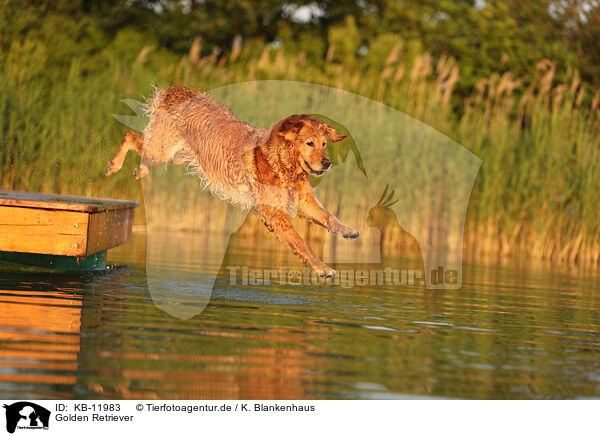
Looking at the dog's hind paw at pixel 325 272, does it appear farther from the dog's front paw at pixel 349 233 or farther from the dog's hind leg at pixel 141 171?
the dog's hind leg at pixel 141 171

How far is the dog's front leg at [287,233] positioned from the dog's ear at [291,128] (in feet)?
2.09

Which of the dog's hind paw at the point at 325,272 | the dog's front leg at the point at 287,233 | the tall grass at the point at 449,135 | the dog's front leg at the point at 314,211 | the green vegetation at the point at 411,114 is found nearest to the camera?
the dog's hind paw at the point at 325,272

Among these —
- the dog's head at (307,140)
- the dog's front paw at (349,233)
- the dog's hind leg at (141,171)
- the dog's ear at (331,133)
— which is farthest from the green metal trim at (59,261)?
the dog's ear at (331,133)

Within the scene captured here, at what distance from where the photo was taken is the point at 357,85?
14.7 metres

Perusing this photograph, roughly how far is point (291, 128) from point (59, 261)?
9.05 feet

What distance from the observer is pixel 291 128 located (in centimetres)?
673

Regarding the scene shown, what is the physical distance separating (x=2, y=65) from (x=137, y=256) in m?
3.92

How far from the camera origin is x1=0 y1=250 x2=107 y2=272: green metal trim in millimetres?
7703

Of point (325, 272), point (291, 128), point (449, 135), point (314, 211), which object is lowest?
point (325, 272)

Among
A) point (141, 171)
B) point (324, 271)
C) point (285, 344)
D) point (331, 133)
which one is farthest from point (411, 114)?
point (285, 344)

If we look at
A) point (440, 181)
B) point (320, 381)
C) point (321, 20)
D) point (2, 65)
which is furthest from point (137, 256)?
point (321, 20)

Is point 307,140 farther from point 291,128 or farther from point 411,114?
point 411,114
